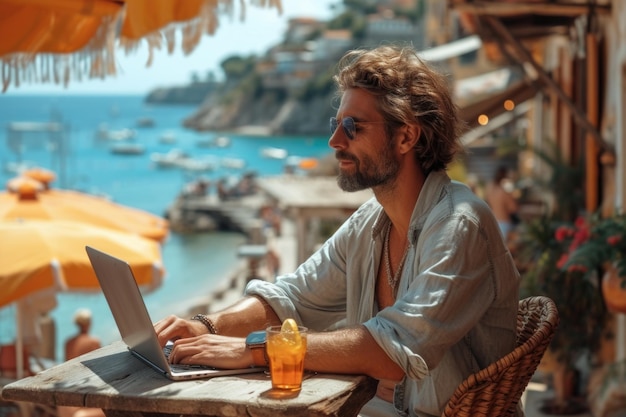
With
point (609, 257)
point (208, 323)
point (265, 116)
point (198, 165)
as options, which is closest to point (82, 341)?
point (609, 257)

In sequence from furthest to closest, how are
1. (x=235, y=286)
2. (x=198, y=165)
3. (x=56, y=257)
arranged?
(x=198, y=165) → (x=235, y=286) → (x=56, y=257)

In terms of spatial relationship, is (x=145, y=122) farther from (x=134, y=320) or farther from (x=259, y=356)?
(x=259, y=356)

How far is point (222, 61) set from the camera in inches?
7387

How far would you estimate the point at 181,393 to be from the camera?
7.78 feet

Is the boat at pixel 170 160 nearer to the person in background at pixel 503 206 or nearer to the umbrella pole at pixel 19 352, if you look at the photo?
the person in background at pixel 503 206

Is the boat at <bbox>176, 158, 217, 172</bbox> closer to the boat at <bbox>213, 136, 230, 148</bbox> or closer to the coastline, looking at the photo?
the boat at <bbox>213, 136, 230, 148</bbox>

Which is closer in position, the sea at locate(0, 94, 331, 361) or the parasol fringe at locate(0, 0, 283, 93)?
the parasol fringe at locate(0, 0, 283, 93)

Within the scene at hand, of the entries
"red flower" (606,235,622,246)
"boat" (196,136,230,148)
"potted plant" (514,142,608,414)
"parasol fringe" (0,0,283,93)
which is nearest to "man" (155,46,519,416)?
"parasol fringe" (0,0,283,93)

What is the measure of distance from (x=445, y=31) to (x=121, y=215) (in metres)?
32.9

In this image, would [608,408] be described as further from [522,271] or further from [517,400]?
[517,400]

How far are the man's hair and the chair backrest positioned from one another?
538 mm

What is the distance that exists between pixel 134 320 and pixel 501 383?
88 centimetres

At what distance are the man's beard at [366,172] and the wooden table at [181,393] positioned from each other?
1.87ft

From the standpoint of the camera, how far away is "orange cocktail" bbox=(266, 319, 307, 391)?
238cm
